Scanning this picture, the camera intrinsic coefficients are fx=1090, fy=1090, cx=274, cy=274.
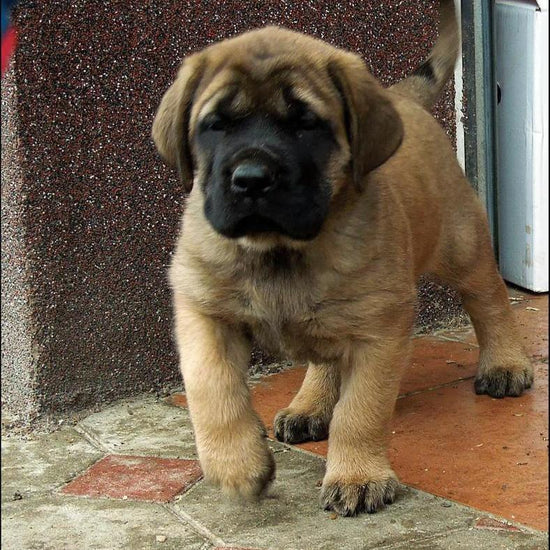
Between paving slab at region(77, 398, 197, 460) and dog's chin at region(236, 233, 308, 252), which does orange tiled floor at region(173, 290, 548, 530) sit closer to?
paving slab at region(77, 398, 197, 460)

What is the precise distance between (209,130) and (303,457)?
1.28 meters

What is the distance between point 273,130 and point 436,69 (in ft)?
6.15

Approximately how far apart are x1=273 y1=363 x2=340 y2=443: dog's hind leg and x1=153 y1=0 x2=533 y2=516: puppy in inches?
21.3

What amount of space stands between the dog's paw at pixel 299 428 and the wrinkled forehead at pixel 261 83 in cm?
127

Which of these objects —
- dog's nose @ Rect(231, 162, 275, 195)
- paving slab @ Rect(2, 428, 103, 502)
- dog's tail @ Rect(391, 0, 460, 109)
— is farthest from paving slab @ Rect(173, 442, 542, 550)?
dog's tail @ Rect(391, 0, 460, 109)

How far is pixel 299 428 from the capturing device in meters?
4.06

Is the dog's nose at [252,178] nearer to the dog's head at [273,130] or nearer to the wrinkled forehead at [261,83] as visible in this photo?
the dog's head at [273,130]

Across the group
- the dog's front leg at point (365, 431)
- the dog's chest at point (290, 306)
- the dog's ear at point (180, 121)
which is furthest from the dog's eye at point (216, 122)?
the dog's front leg at point (365, 431)

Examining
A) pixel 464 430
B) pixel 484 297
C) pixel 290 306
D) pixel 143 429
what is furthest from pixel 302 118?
pixel 484 297

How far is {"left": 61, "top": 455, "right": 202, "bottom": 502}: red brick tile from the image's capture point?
3.57 m

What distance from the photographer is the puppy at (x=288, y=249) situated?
3.18 metres

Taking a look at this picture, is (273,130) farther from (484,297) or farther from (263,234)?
(484,297)

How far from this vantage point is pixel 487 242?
4691mm

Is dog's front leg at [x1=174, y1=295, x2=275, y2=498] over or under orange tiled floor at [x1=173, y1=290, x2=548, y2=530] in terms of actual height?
over
